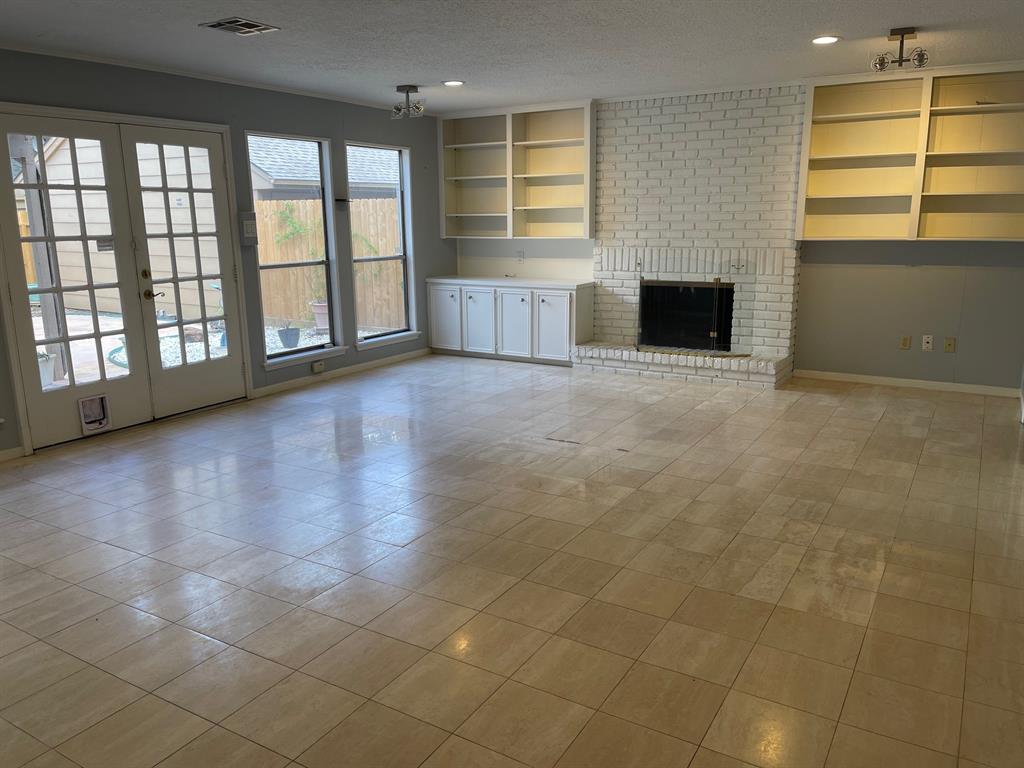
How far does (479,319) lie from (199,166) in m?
3.07

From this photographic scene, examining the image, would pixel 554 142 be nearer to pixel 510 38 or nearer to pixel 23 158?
pixel 510 38

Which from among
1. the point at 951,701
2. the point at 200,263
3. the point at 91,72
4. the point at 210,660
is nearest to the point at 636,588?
the point at 951,701

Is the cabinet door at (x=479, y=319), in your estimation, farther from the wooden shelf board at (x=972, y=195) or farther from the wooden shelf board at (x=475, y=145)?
the wooden shelf board at (x=972, y=195)

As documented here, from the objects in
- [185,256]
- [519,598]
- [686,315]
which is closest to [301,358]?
[185,256]

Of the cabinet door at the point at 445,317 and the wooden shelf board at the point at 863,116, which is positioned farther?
the cabinet door at the point at 445,317

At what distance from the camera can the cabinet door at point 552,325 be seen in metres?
7.17

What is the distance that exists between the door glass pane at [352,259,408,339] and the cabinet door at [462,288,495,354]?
26.2 inches

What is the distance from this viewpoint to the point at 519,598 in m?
2.88

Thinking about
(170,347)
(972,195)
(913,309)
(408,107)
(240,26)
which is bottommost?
(170,347)

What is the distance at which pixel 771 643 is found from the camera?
2.56m

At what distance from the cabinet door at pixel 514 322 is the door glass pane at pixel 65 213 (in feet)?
12.5

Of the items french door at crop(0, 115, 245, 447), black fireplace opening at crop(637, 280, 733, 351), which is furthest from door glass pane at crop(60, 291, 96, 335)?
black fireplace opening at crop(637, 280, 733, 351)

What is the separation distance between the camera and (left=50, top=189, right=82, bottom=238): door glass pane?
15.3ft

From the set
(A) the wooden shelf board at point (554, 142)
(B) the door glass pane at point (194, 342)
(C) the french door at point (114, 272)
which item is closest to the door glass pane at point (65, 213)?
(C) the french door at point (114, 272)
